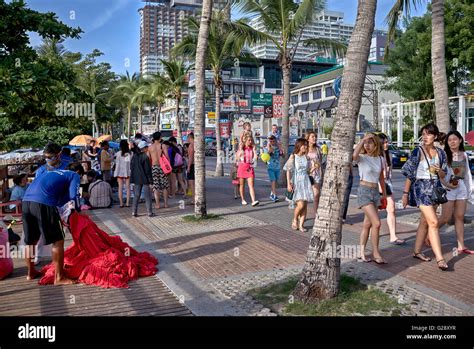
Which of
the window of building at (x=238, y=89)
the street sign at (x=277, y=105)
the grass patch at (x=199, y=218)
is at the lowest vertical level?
the grass patch at (x=199, y=218)

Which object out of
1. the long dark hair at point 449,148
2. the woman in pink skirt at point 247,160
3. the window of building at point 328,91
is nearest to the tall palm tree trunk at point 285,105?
the woman in pink skirt at point 247,160

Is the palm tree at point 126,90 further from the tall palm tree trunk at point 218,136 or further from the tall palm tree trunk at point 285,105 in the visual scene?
the tall palm tree trunk at point 285,105

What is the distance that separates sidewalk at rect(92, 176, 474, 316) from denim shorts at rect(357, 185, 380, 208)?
2.74 feet

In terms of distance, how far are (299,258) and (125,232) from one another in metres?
3.82

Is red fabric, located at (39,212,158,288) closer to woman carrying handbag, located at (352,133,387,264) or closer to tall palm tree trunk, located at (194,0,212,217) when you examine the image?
woman carrying handbag, located at (352,133,387,264)

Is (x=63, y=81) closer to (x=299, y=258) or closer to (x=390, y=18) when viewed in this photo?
(x=299, y=258)

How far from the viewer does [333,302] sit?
4.77 meters

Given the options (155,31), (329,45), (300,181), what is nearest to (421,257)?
(300,181)

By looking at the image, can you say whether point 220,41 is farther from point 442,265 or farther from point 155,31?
point 155,31

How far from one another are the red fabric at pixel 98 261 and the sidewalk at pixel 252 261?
0.35m

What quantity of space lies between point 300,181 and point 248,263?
8.21 ft

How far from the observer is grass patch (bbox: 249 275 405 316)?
459 cm

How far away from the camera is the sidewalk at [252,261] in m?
5.03

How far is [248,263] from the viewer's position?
662cm
